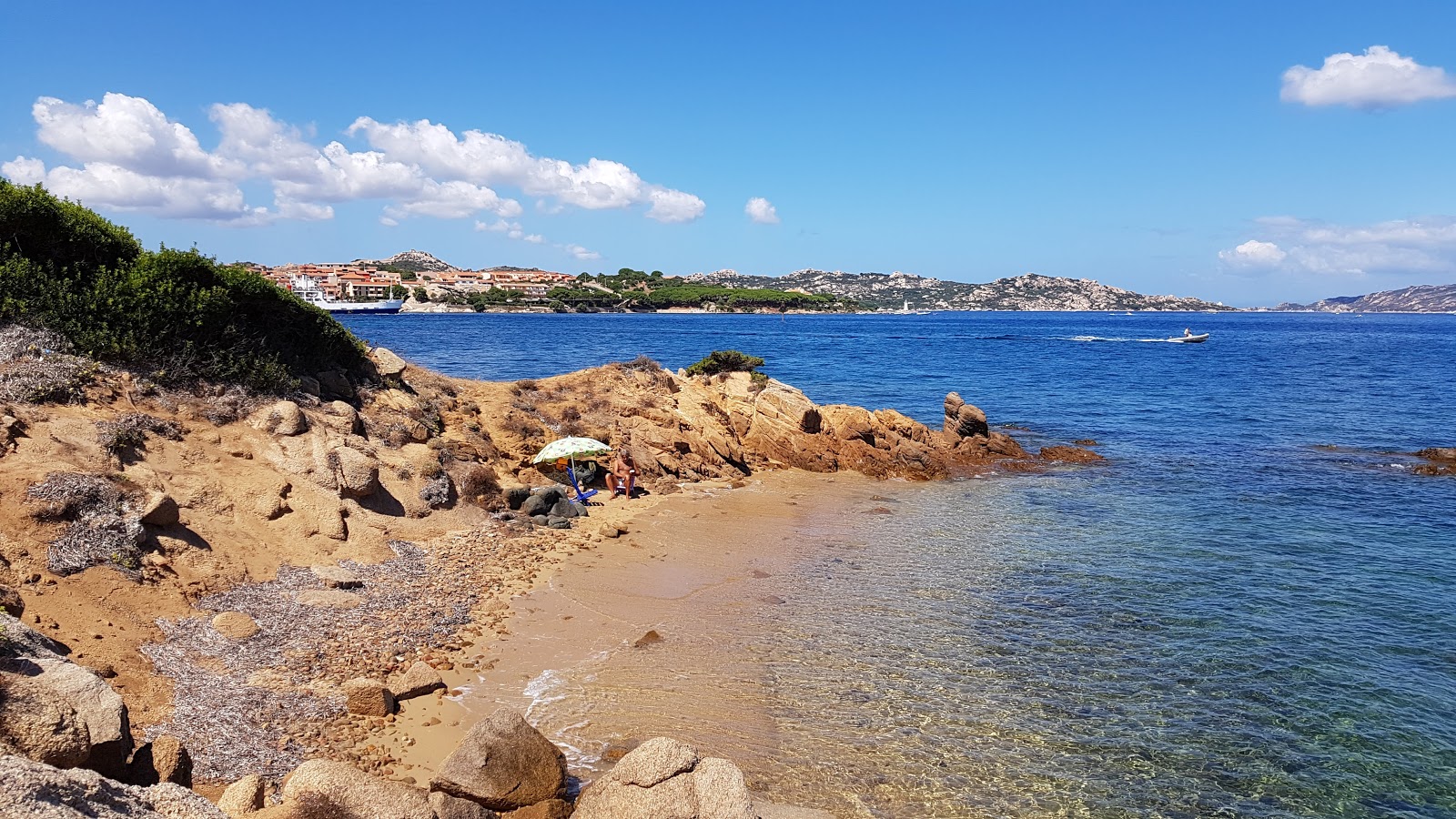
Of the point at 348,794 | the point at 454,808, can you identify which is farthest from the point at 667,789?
the point at 348,794

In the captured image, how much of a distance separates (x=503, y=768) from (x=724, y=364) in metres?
23.0

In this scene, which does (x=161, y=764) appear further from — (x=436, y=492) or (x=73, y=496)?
(x=436, y=492)

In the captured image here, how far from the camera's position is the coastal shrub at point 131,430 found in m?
12.7

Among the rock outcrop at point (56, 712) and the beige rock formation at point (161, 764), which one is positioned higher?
the rock outcrop at point (56, 712)

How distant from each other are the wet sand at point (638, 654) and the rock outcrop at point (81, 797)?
3.00 meters

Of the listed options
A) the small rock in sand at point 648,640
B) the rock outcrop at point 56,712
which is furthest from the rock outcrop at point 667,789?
the small rock in sand at point 648,640

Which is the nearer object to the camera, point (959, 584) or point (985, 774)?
point (985, 774)

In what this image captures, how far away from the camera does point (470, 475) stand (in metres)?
18.0

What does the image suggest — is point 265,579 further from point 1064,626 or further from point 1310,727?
point 1310,727

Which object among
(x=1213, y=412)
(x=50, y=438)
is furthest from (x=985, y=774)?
(x=1213, y=412)

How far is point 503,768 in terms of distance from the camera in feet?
24.6

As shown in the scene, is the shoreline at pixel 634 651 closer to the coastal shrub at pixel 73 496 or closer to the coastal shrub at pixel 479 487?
the coastal shrub at pixel 479 487

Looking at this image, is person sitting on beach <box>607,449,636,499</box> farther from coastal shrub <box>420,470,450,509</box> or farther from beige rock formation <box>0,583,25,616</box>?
beige rock formation <box>0,583,25,616</box>

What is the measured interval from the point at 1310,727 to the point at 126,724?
1220 centimetres
